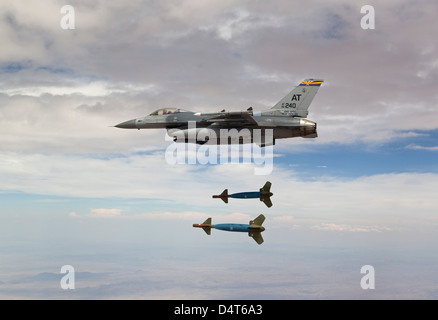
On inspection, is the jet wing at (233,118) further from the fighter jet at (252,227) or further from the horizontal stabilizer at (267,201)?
the fighter jet at (252,227)

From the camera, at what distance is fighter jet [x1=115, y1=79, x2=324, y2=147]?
46562 mm

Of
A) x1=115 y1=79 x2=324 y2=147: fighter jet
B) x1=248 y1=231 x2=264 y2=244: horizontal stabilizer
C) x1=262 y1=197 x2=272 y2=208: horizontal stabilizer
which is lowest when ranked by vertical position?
x1=248 y1=231 x2=264 y2=244: horizontal stabilizer

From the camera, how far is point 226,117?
1807 inches

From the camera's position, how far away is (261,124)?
4675 cm

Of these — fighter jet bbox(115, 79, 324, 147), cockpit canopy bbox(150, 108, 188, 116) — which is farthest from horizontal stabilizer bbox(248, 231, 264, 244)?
cockpit canopy bbox(150, 108, 188, 116)

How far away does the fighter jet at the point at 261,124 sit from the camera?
46.6 m

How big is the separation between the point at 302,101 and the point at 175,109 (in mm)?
13953

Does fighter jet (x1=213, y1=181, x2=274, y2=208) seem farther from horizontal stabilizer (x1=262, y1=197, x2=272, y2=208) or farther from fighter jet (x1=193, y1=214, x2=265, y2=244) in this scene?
fighter jet (x1=193, y1=214, x2=265, y2=244)

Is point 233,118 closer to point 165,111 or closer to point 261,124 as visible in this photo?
point 261,124

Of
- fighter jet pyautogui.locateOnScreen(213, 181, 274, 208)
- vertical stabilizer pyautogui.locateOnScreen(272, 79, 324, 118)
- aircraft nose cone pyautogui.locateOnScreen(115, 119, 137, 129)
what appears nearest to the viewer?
fighter jet pyautogui.locateOnScreen(213, 181, 274, 208)

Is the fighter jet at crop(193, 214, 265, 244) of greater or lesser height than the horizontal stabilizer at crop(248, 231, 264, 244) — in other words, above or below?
above

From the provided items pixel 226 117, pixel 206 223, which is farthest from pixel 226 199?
pixel 226 117

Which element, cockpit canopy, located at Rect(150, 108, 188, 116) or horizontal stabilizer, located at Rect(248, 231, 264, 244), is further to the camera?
cockpit canopy, located at Rect(150, 108, 188, 116)

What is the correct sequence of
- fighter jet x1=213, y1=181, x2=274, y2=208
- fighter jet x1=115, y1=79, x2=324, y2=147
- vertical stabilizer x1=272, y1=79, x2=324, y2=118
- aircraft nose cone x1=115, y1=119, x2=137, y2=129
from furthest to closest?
aircraft nose cone x1=115, y1=119, x2=137, y2=129 → vertical stabilizer x1=272, y1=79, x2=324, y2=118 → fighter jet x1=115, y1=79, x2=324, y2=147 → fighter jet x1=213, y1=181, x2=274, y2=208
